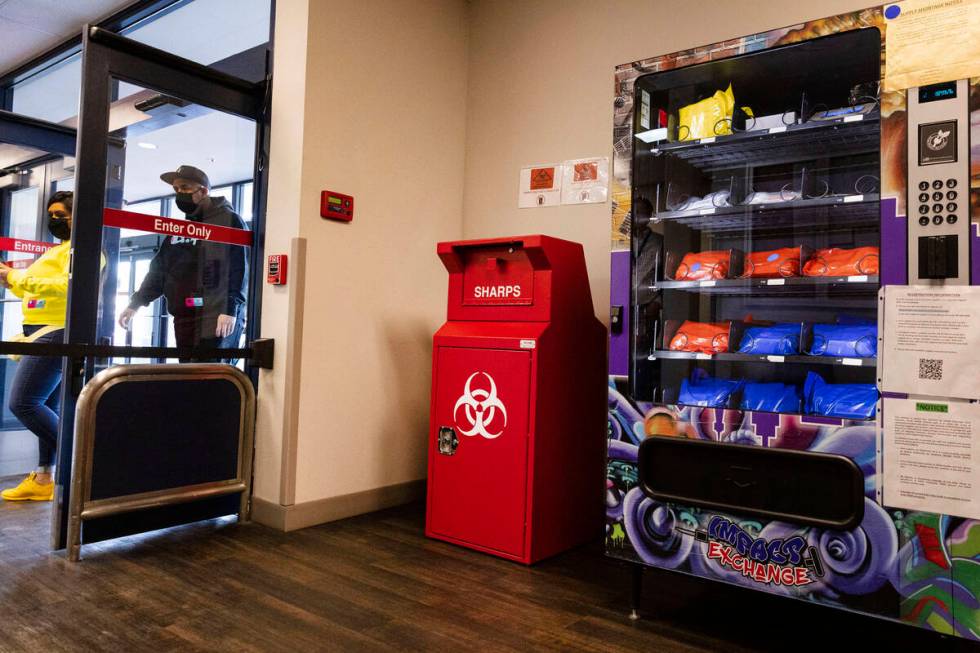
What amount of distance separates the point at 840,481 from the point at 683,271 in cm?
92

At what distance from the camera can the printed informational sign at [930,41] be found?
182 centimetres

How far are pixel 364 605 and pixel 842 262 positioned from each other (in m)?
2.02

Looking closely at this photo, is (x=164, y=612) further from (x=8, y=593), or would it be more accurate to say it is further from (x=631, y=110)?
(x=631, y=110)

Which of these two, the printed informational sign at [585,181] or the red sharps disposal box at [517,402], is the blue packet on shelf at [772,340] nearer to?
the red sharps disposal box at [517,402]

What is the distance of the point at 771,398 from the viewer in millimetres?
2299

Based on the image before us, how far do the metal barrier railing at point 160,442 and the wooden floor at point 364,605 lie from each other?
0.22m

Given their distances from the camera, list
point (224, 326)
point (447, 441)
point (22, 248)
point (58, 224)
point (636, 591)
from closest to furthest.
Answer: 1. point (636, 591)
2. point (447, 441)
3. point (224, 326)
4. point (58, 224)
5. point (22, 248)

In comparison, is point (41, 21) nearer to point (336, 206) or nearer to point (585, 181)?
point (336, 206)

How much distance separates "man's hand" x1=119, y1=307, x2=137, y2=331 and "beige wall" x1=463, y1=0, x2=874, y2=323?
197 centimetres

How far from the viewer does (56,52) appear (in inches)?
210

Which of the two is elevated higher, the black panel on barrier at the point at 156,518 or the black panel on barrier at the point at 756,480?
the black panel on barrier at the point at 756,480

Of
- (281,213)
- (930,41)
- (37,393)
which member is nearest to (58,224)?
(37,393)

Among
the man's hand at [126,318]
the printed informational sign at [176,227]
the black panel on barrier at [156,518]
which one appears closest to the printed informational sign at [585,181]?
the printed informational sign at [176,227]

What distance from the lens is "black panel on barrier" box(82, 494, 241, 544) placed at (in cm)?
287
